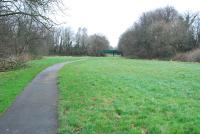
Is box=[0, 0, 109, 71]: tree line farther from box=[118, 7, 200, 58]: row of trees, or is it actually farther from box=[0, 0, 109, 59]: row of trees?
box=[118, 7, 200, 58]: row of trees

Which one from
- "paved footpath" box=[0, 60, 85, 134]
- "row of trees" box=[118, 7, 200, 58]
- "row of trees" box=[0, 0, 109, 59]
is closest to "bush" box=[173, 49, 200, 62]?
"row of trees" box=[118, 7, 200, 58]

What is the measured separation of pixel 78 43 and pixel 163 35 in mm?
40417

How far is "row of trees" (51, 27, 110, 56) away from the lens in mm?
81262

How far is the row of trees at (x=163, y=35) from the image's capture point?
5241cm

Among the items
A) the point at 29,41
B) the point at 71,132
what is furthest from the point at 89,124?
the point at 29,41

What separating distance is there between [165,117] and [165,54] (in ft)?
164

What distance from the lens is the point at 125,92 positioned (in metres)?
9.09

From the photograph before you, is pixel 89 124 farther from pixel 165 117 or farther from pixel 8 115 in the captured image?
pixel 8 115

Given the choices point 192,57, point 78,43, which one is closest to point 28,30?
point 192,57

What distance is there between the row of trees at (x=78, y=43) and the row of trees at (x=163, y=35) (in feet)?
71.3

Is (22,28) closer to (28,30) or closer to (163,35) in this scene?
(28,30)

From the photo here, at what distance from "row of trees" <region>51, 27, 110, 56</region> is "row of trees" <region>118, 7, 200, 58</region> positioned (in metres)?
21.7

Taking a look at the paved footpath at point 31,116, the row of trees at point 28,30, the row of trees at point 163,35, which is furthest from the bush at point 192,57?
the paved footpath at point 31,116

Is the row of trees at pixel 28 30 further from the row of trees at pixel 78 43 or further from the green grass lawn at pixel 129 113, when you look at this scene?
the green grass lawn at pixel 129 113
